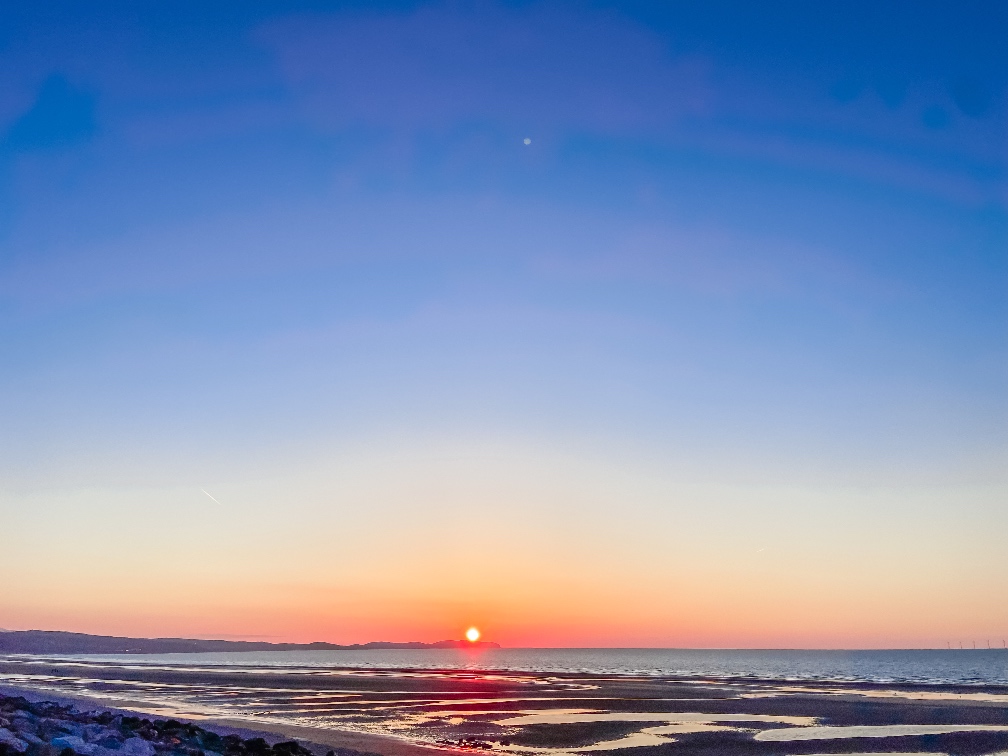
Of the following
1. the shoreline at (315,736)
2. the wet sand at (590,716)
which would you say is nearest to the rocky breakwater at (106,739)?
the shoreline at (315,736)

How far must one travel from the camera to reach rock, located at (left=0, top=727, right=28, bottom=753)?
54.6ft

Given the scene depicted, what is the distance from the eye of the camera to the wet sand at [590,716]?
29.1 metres

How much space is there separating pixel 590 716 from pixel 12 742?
93.8 feet

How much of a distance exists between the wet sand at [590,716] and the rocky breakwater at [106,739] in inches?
177

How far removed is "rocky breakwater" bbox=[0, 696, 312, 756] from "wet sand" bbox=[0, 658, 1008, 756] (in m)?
4.50

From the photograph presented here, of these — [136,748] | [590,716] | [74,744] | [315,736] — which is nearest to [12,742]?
[74,744]

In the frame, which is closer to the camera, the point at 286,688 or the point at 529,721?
the point at 529,721

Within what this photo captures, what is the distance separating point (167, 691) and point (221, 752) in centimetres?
3699

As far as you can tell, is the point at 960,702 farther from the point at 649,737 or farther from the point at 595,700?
the point at 649,737

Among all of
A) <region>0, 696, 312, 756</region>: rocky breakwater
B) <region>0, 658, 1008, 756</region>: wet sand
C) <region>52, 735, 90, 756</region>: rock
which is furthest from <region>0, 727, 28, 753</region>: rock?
<region>0, 658, 1008, 756</region>: wet sand

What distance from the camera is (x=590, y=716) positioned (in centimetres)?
4003

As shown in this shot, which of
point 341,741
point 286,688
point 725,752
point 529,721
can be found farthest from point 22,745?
point 286,688

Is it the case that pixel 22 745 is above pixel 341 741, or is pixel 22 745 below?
above

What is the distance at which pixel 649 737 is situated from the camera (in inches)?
1254
